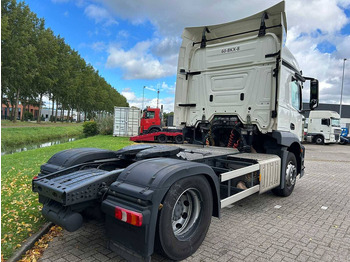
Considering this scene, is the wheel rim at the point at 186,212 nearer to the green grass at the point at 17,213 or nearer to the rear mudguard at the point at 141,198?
the rear mudguard at the point at 141,198

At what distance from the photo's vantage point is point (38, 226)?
12.0 ft

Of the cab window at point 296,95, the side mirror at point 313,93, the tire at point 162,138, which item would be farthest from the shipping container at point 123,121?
the side mirror at point 313,93

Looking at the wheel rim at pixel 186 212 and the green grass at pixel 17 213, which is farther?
the green grass at pixel 17 213

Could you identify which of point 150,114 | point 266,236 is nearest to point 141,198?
point 266,236

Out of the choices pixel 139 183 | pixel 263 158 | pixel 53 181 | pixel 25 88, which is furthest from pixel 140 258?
pixel 25 88

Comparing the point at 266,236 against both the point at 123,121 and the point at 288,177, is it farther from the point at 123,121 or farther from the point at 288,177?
the point at 123,121

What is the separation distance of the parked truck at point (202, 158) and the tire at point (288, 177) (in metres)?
0.02

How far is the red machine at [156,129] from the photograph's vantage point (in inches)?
770

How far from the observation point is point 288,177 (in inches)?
223

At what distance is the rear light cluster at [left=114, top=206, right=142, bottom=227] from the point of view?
238cm

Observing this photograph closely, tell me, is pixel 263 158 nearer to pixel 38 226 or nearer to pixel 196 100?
pixel 196 100

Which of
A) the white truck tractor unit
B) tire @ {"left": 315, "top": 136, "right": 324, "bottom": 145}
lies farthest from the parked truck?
tire @ {"left": 315, "top": 136, "right": 324, "bottom": 145}

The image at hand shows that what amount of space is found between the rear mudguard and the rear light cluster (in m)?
0.04

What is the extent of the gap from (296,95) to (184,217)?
4.48 meters
